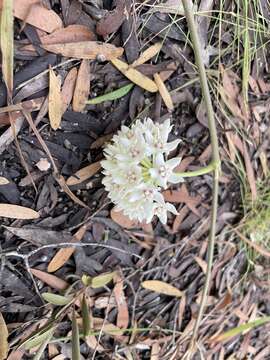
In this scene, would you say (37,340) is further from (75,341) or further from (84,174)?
(84,174)


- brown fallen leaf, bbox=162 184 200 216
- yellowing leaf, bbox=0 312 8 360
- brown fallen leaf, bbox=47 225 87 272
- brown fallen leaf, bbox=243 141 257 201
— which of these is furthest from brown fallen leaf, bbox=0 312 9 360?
brown fallen leaf, bbox=243 141 257 201

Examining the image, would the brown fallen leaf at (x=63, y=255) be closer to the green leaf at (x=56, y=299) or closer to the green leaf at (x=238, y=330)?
the green leaf at (x=56, y=299)

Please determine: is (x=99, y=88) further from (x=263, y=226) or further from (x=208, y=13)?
(x=263, y=226)

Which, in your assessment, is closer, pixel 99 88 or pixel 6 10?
pixel 6 10

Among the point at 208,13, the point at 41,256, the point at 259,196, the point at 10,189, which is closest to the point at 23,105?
the point at 10,189

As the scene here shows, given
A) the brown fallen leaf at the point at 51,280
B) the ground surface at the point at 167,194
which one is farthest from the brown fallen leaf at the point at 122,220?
the brown fallen leaf at the point at 51,280
